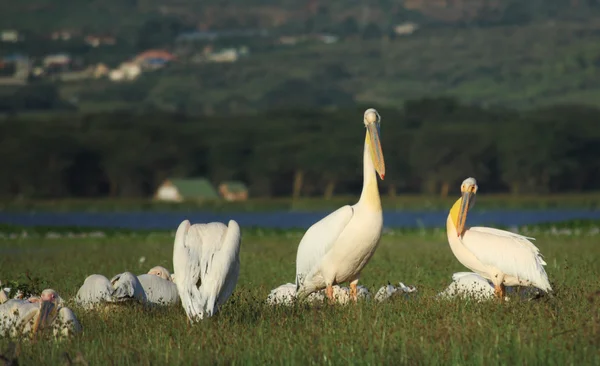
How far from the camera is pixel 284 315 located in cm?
1158

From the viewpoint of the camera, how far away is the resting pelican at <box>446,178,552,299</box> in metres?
12.4

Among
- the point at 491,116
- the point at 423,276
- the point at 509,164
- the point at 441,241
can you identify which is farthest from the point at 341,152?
the point at 423,276

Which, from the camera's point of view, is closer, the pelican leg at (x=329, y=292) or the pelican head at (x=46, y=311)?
the pelican head at (x=46, y=311)

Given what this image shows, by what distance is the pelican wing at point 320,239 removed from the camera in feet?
41.2

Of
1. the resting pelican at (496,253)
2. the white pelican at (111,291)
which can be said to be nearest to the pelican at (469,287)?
the resting pelican at (496,253)

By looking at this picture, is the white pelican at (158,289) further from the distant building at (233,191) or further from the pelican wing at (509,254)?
the distant building at (233,191)

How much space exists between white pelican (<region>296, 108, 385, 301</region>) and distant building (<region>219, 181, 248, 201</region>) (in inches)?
2725

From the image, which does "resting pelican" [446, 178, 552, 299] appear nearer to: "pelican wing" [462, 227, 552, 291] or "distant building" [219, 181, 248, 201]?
Answer: "pelican wing" [462, 227, 552, 291]

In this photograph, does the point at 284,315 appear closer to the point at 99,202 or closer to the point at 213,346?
the point at 213,346

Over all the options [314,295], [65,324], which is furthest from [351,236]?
[65,324]

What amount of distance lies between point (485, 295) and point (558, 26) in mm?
181698

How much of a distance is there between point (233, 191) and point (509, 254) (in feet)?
237

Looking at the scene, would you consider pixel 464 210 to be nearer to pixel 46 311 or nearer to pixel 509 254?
pixel 509 254

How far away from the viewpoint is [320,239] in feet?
41.8
